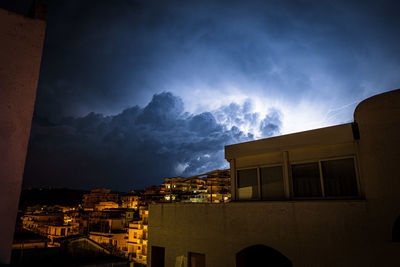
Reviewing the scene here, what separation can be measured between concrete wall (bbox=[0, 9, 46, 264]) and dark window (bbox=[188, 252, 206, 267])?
8118 mm

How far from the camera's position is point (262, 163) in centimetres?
1116

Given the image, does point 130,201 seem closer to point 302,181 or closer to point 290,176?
point 290,176

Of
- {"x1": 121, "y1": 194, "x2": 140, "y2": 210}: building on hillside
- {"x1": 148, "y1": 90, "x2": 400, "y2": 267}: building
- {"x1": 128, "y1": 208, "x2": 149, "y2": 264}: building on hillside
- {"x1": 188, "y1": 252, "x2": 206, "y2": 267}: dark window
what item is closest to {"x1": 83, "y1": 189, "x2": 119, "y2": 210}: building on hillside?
{"x1": 121, "y1": 194, "x2": 140, "y2": 210}: building on hillside

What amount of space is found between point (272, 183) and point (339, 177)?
2587 mm

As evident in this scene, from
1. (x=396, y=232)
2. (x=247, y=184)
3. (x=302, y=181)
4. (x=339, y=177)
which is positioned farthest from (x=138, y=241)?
(x=396, y=232)

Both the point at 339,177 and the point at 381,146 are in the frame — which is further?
the point at 339,177

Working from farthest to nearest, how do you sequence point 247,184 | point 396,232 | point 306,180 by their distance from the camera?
point 247,184 < point 306,180 < point 396,232

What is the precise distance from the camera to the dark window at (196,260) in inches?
433

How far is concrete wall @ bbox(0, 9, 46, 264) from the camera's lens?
173 inches

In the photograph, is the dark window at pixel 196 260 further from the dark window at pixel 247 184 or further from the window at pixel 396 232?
the window at pixel 396 232

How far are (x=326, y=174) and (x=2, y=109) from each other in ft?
32.4

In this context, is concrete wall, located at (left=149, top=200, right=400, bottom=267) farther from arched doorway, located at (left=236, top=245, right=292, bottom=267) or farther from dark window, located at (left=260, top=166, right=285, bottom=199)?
arched doorway, located at (left=236, top=245, right=292, bottom=267)

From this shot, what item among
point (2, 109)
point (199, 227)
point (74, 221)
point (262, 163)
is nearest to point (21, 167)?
point (2, 109)

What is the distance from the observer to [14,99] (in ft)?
15.4
